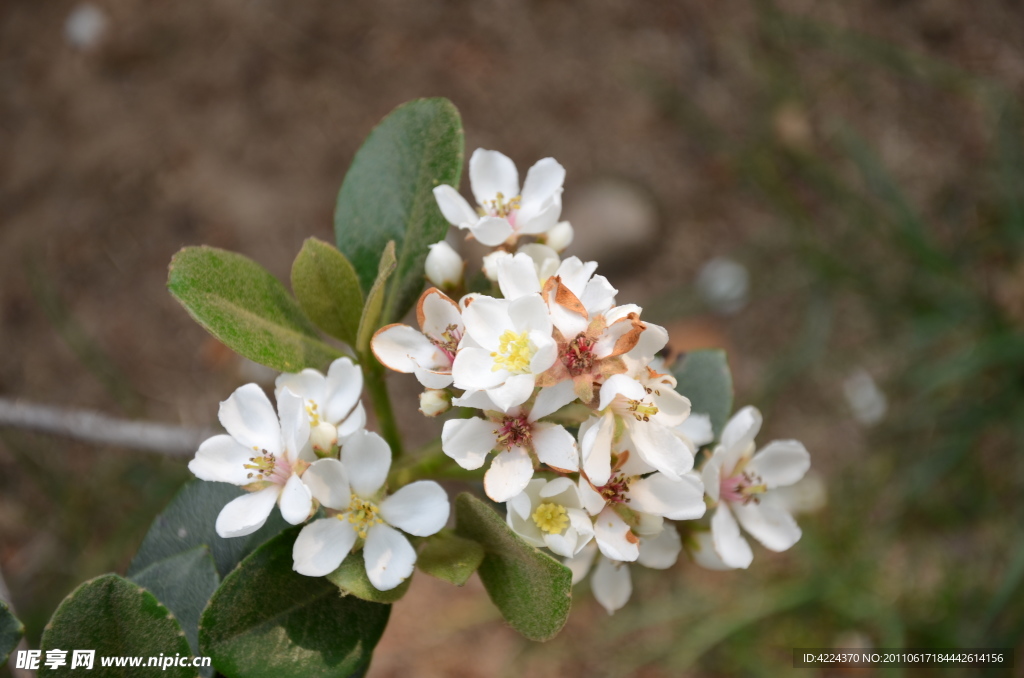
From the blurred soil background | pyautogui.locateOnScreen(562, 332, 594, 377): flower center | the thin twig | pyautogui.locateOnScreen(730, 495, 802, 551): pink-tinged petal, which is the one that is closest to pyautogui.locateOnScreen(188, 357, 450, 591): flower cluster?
pyautogui.locateOnScreen(562, 332, 594, 377): flower center

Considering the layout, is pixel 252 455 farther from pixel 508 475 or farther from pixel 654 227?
pixel 654 227

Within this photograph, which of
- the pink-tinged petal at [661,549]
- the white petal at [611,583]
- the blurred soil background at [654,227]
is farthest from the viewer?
the blurred soil background at [654,227]

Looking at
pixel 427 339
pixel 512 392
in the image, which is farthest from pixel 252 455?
pixel 512 392

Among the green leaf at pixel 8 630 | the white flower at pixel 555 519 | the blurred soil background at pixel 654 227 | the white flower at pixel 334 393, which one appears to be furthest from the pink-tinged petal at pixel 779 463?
the blurred soil background at pixel 654 227

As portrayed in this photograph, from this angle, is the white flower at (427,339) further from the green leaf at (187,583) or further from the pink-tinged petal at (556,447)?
the green leaf at (187,583)

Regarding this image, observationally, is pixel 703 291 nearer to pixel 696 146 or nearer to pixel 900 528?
pixel 696 146

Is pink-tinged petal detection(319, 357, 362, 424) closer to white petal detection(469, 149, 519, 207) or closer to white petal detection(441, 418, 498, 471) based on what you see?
white petal detection(441, 418, 498, 471)
